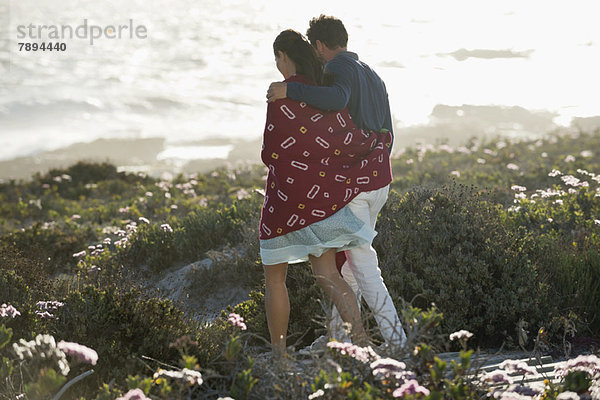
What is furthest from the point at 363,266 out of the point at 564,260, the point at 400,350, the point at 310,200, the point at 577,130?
the point at 577,130

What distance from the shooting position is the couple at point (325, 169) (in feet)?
14.1

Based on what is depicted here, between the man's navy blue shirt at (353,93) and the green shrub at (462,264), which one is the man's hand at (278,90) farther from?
the green shrub at (462,264)

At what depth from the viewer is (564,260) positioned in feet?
21.2

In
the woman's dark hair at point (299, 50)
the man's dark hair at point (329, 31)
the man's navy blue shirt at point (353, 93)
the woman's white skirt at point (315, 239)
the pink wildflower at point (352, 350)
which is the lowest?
the pink wildflower at point (352, 350)

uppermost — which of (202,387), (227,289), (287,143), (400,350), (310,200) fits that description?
(287,143)

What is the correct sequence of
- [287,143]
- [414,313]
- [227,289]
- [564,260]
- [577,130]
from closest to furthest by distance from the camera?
[414,313] → [287,143] → [564,260] → [227,289] → [577,130]

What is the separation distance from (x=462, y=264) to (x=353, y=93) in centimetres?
235

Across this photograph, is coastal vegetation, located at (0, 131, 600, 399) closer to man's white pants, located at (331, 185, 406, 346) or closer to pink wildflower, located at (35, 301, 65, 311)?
pink wildflower, located at (35, 301, 65, 311)

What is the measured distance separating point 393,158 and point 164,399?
13588mm

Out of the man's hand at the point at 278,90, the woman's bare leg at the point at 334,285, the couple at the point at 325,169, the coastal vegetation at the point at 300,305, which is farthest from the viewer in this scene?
the woman's bare leg at the point at 334,285

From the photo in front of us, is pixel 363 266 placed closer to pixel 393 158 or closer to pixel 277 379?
pixel 277 379

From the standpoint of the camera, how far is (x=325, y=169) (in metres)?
4.41

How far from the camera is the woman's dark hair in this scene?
435 centimetres

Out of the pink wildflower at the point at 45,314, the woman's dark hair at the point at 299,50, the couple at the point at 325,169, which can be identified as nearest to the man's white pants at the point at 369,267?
the couple at the point at 325,169
